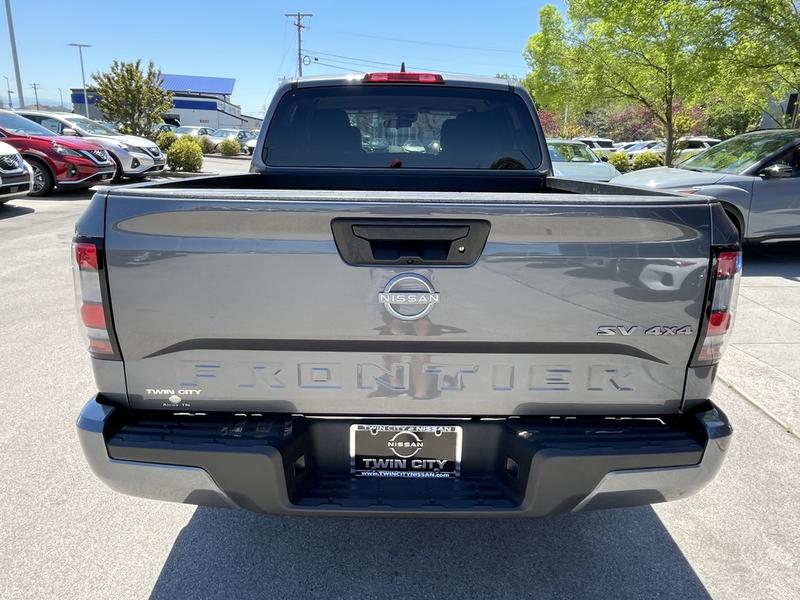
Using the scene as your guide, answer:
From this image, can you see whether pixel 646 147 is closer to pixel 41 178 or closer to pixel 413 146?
pixel 41 178

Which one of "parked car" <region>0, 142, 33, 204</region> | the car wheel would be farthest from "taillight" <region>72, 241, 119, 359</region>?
the car wheel

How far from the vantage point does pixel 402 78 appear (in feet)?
10.9

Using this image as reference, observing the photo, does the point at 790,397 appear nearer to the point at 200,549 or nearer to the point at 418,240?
the point at 418,240

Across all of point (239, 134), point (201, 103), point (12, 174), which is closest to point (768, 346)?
point (12, 174)

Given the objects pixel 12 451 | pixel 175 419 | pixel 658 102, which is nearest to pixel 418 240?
pixel 175 419

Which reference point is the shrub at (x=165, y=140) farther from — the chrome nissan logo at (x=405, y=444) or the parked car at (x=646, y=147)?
Answer: the chrome nissan logo at (x=405, y=444)

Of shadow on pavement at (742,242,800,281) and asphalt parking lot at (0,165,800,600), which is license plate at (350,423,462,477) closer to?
asphalt parking lot at (0,165,800,600)

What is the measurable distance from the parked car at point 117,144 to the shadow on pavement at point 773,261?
46.1ft

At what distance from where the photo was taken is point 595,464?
6.17 ft

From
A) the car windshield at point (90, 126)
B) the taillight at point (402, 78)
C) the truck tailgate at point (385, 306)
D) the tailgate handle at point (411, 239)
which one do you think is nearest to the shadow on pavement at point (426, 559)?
the truck tailgate at point (385, 306)

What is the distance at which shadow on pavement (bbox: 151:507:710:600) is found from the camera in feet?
7.67

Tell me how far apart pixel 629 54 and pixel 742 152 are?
827cm

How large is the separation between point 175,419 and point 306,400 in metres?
0.47

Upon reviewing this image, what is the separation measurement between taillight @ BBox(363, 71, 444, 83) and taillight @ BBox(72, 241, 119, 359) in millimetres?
2028
